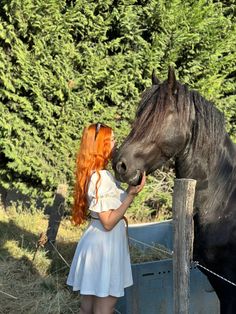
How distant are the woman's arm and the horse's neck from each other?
0.30 meters

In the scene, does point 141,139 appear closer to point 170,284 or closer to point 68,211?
point 170,284

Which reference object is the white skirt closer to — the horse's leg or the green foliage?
the horse's leg

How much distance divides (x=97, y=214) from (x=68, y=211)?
168 inches

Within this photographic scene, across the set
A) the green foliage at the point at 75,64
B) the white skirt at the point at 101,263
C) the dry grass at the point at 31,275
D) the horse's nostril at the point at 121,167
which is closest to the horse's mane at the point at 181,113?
the horse's nostril at the point at 121,167

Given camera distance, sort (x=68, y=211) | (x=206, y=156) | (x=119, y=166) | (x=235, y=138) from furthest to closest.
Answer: (x=235, y=138)
(x=68, y=211)
(x=206, y=156)
(x=119, y=166)

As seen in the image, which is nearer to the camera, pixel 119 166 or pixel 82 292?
pixel 119 166

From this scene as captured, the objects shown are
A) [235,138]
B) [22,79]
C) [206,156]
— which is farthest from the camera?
[235,138]

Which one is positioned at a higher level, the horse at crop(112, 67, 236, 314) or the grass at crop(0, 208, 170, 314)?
the horse at crop(112, 67, 236, 314)

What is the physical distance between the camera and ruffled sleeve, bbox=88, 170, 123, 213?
2725mm

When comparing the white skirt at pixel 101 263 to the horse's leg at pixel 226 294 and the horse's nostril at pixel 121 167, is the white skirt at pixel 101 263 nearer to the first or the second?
the horse's nostril at pixel 121 167

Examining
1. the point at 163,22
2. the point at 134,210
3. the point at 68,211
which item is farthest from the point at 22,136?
the point at 163,22

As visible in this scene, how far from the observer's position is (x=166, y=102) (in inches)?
102

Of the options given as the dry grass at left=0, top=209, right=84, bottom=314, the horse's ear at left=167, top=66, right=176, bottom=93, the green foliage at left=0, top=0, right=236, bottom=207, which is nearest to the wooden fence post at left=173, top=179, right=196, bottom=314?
the horse's ear at left=167, top=66, right=176, bottom=93

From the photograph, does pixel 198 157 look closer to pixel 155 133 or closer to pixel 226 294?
pixel 155 133
